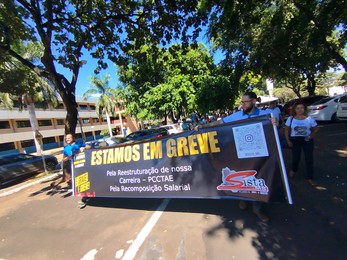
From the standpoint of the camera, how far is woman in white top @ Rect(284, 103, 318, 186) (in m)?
4.45

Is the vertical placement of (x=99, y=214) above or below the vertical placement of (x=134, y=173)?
below

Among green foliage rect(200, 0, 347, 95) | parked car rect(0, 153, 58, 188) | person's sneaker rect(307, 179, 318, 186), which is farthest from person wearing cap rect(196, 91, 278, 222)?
parked car rect(0, 153, 58, 188)

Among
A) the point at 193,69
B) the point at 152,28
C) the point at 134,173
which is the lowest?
the point at 134,173

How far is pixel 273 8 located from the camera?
42.3 ft

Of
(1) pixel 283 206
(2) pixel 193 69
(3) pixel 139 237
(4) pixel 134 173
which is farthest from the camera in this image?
(2) pixel 193 69

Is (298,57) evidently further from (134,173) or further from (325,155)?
(134,173)

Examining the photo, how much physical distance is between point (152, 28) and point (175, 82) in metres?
12.0

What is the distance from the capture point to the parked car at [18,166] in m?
10.2

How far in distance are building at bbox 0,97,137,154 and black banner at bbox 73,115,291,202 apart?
915 inches

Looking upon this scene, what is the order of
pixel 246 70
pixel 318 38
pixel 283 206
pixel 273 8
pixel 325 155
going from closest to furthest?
pixel 283 206 → pixel 325 155 → pixel 318 38 → pixel 273 8 → pixel 246 70

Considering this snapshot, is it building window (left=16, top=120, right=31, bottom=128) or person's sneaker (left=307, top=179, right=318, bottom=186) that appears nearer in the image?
person's sneaker (left=307, top=179, right=318, bottom=186)

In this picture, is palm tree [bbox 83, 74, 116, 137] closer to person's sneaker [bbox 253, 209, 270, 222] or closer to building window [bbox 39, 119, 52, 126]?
building window [bbox 39, 119, 52, 126]

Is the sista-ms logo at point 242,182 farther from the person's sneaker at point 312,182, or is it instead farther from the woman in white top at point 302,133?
the person's sneaker at point 312,182

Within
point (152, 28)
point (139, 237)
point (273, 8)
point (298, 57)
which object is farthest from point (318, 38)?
point (139, 237)
